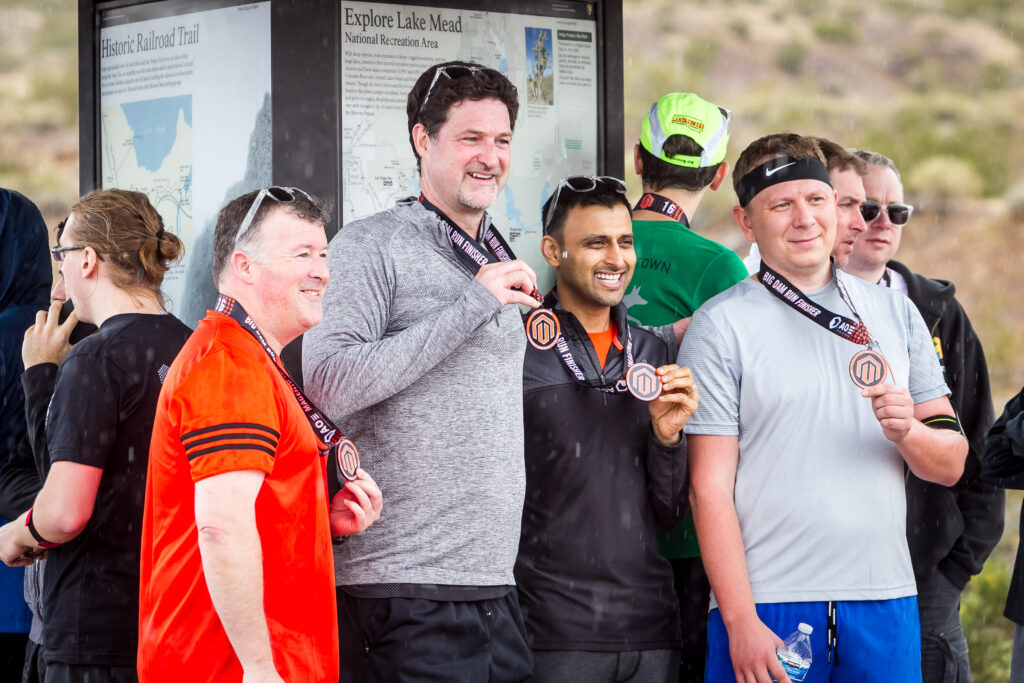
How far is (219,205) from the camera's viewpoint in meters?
4.54

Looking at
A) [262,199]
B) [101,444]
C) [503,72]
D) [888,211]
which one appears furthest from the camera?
[888,211]

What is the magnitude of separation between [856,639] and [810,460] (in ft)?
1.72

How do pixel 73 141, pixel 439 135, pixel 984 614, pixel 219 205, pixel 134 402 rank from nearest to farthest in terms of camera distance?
pixel 134 402
pixel 439 135
pixel 219 205
pixel 984 614
pixel 73 141

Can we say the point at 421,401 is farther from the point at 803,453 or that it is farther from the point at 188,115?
the point at 188,115

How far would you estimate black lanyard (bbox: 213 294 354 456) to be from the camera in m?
2.85

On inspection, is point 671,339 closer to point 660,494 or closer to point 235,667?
point 660,494

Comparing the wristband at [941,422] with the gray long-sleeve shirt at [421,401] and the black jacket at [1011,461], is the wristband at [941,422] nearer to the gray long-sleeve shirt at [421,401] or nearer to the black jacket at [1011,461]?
the black jacket at [1011,461]

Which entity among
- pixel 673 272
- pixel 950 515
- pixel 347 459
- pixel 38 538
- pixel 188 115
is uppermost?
pixel 188 115

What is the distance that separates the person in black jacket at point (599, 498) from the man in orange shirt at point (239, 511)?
3.02 ft

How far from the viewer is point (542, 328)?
3.62 m

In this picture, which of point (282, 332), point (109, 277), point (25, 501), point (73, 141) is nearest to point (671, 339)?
point (282, 332)

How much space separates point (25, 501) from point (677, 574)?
7.08 ft

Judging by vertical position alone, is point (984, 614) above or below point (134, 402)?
below

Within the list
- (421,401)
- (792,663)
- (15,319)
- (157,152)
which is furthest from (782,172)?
(15,319)
